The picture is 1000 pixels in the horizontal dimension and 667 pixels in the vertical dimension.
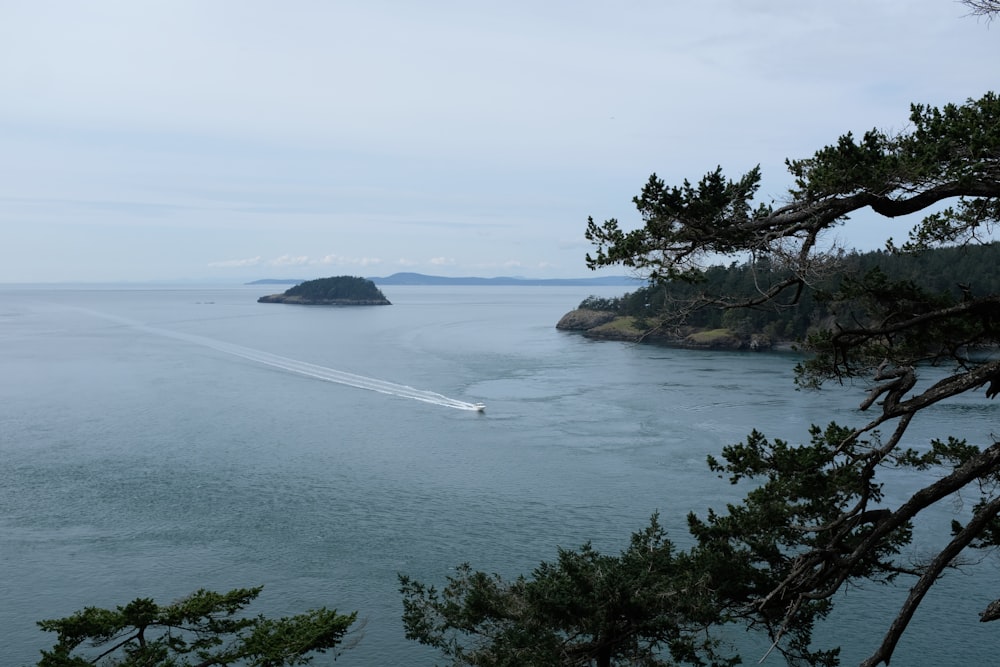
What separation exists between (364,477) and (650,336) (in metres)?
39.5

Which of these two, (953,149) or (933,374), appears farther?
(933,374)

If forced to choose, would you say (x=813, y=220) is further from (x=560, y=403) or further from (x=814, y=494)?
(x=560, y=403)

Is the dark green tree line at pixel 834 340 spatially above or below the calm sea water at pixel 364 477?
above

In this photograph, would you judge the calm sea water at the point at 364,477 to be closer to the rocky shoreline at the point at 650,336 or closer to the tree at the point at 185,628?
the tree at the point at 185,628

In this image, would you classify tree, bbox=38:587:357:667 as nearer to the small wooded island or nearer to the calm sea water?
the calm sea water

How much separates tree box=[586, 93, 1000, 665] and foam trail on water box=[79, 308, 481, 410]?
24.4m

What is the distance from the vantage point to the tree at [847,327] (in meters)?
5.50

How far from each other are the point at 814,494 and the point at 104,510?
57.8 feet

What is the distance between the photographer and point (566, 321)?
249 ft

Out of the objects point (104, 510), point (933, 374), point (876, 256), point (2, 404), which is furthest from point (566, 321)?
point (104, 510)

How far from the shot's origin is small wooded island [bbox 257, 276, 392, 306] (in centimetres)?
12506

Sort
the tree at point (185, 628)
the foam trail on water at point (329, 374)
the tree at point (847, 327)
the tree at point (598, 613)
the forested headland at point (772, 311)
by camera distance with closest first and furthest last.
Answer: the tree at point (847, 327), the tree at point (185, 628), the tree at point (598, 613), the foam trail on water at point (329, 374), the forested headland at point (772, 311)

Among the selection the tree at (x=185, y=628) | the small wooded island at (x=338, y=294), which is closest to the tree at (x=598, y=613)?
the tree at (x=185, y=628)

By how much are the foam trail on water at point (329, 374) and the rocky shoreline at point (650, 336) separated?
15.0 meters
